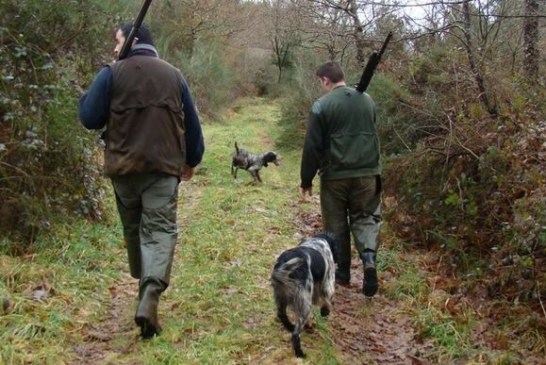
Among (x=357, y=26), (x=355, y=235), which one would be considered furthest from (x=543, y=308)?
(x=357, y=26)

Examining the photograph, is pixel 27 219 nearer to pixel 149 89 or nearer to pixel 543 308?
pixel 149 89

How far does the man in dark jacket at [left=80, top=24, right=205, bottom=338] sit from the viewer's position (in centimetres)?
419

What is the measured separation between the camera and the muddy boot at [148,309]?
410cm

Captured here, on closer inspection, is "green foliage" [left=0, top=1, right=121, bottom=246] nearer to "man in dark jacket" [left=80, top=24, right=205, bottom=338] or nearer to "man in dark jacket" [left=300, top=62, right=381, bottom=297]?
"man in dark jacket" [left=80, top=24, right=205, bottom=338]

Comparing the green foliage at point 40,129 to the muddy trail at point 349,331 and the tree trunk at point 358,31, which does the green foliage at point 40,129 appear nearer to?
the muddy trail at point 349,331

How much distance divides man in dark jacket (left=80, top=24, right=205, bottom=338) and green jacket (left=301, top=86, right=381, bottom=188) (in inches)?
63.5

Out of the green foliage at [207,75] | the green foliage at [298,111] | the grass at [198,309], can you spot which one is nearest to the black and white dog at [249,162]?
the grass at [198,309]

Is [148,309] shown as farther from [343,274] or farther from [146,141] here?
[343,274]

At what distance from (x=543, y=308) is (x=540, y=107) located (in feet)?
12.3

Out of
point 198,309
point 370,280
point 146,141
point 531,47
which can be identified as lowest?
point 198,309

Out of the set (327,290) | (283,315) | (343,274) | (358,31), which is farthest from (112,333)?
(358,31)

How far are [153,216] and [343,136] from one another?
7.22 ft

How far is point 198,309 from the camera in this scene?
5.02 metres

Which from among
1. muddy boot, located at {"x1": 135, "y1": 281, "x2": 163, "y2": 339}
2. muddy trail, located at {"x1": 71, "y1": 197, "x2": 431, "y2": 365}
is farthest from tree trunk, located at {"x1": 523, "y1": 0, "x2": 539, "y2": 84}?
muddy boot, located at {"x1": 135, "y1": 281, "x2": 163, "y2": 339}
